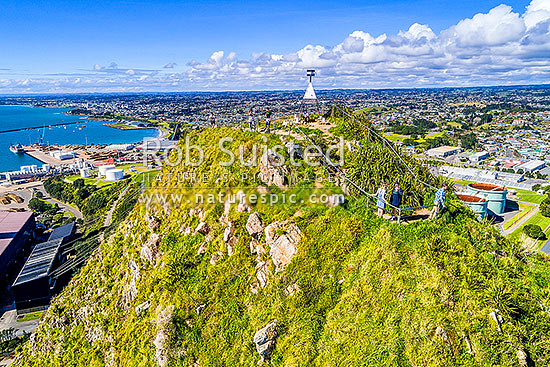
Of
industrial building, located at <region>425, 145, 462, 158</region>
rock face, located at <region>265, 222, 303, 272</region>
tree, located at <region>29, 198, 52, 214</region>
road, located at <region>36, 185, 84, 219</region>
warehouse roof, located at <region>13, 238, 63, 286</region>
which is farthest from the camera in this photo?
industrial building, located at <region>425, 145, 462, 158</region>

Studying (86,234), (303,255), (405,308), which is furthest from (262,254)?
(86,234)

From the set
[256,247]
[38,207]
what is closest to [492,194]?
[256,247]

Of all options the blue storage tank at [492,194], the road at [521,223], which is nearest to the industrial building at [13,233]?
the blue storage tank at [492,194]

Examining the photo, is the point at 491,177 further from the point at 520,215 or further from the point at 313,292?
the point at 313,292

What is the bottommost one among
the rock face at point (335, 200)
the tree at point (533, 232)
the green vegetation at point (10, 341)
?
the green vegetation at point (10, 341)

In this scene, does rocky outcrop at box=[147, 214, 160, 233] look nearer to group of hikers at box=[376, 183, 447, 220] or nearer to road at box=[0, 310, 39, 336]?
group of hikers at box=[376, 183, 447, 220]

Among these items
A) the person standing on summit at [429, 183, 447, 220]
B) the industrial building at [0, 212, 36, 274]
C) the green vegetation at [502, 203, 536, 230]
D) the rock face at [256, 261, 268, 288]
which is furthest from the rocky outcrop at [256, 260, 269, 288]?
the industrial building at [0, 212, 36, 274]

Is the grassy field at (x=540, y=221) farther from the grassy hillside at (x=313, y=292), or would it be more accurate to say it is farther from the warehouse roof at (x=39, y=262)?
the warehouse roof at (x=39, y=262)
